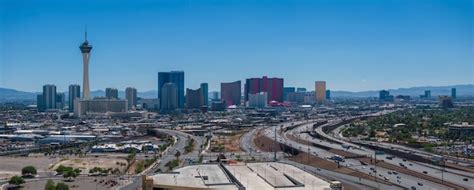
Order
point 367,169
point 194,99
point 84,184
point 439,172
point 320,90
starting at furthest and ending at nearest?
1. point 320,90
2. point 194,99
3. point 367,169
4. point 439,172
5. point 84,184

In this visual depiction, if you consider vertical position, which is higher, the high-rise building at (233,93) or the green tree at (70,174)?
the high-rise building at (233,93)

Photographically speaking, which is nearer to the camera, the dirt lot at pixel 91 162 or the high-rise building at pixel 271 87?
the dirt lot at pixel 91 162

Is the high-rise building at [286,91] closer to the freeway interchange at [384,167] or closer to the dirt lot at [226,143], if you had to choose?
the dirt lot at [226,143]

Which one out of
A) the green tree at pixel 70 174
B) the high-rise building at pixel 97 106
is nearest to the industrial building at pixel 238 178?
the green tree at pixel 70 174

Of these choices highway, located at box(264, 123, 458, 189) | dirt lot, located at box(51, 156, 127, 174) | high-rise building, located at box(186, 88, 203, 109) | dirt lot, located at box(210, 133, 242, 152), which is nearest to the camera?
highway, located at box(264, 123, 458, 189)

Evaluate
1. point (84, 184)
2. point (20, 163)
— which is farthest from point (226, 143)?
point (84, 184)

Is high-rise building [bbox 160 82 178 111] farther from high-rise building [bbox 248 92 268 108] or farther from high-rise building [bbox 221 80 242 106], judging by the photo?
high-rise building [bbox 221 80 242 106]

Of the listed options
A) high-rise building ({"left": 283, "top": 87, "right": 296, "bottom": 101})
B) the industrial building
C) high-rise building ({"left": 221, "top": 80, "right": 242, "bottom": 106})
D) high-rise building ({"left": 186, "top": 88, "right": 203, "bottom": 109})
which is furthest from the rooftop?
high-rise building ({"left": 283, "top": 87, "right": 296, "bottom": 101})

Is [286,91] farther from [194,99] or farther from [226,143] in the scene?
[226,143]

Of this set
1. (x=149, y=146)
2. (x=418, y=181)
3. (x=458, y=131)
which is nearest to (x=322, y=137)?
(x=458, y=131)

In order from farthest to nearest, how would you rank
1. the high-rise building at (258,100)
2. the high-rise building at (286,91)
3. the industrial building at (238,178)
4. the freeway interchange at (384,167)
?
the high-rise building at (286,91) → the high-rise building at (258,100) → the freeway interchange at (384,167) → the industrial building at (238,178)

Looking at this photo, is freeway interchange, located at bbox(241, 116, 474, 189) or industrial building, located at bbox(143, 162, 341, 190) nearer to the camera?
industrial building, located at bbox(143, 162, 341, 190)
